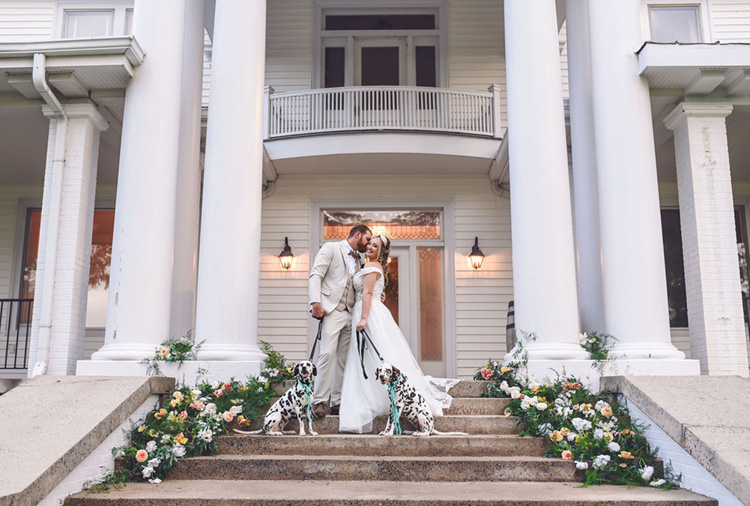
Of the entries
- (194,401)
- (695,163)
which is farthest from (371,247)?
(695,163)

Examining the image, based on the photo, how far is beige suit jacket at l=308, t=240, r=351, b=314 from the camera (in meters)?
6.15

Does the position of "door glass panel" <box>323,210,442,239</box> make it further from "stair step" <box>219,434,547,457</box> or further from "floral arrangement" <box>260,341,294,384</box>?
"stair step" <box>219,434,547,457</box>

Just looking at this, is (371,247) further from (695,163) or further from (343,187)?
(343,187)

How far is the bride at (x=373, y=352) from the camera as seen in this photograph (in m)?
5.94

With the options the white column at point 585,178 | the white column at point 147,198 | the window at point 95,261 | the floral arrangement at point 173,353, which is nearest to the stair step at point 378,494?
the floral arrangement at point 173,353

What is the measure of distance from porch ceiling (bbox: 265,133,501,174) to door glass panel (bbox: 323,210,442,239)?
2.89 feet

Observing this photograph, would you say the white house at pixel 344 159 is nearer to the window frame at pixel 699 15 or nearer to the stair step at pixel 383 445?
the window frame at pixel 699 15

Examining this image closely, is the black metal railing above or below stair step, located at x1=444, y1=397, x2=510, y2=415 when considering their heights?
above

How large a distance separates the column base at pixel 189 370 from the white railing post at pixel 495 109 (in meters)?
6.36

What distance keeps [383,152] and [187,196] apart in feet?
12.1

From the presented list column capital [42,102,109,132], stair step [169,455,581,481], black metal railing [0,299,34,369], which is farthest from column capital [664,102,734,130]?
black metal railing [0,299,34,369]

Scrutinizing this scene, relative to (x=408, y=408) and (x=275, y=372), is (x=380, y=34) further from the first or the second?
(x=408, y=408)

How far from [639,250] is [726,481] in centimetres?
313

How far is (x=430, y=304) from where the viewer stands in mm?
11562
